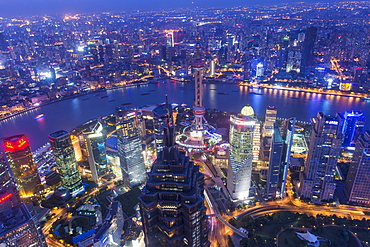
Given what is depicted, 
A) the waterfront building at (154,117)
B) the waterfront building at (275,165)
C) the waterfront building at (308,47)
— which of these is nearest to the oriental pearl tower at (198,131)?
the waterfront building at (154,117)

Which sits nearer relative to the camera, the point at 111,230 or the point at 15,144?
the point at 111,230

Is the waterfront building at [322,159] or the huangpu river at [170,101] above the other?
the waterfront building at [322,159]

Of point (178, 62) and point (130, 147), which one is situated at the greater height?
point (178, 62)

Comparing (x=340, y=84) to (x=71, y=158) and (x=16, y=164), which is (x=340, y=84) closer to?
(x=71, y=158)

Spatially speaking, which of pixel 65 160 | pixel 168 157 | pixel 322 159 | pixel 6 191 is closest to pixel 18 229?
pixel 6 191

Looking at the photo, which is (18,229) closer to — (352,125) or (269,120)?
(269,120)

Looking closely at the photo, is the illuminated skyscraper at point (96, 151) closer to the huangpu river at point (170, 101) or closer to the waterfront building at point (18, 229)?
the waterfront building at point (18, 229)

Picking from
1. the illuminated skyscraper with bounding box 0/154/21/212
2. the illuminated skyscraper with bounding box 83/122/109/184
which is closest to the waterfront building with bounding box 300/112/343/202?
the illuminated skyscraper with bounding box 83/122/109/184

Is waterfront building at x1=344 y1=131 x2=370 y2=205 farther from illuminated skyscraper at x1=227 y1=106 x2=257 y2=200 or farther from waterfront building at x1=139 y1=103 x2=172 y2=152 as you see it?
waterfront building at x1=139 y1=103 x2=172 y2=152
